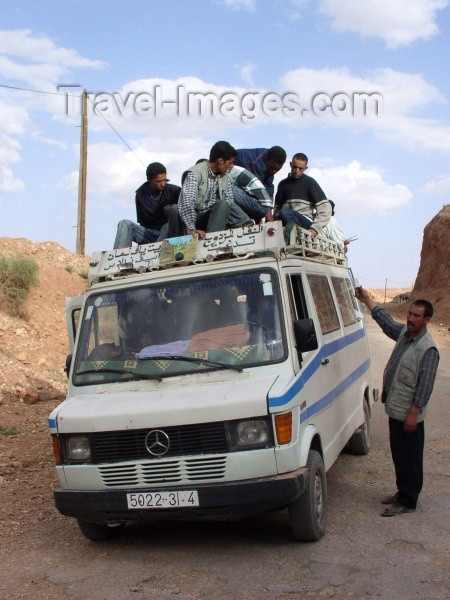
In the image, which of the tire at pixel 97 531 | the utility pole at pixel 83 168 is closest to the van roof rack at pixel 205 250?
the tire at pixel 97 531

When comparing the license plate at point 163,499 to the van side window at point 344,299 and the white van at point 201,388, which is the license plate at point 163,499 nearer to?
the white van at point 201,388

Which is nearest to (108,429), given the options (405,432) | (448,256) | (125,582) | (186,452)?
(186,452)

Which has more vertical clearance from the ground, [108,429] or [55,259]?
[55,259]

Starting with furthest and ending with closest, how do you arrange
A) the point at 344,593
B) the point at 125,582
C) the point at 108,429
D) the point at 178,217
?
the point at 178,217
the point at 108,429
the point at 125,582
the point at 344,593

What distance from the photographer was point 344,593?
4320mm

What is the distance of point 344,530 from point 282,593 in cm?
135

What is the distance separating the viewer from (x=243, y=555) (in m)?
5.10

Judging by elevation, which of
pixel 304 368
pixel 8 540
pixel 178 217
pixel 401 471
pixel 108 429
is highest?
pixel 178 217

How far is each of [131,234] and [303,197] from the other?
2380 mm

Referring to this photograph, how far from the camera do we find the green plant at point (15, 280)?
721 inches

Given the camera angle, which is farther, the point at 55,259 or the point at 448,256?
the point at 448,256

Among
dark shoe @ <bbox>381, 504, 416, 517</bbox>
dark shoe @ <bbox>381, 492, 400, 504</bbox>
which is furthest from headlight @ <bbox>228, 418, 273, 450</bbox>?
dark shoe @ <bbox>381, 492, 400, 504</bbox>

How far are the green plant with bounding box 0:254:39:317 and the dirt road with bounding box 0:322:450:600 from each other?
11555 mm

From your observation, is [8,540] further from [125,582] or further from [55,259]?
[55,259]
